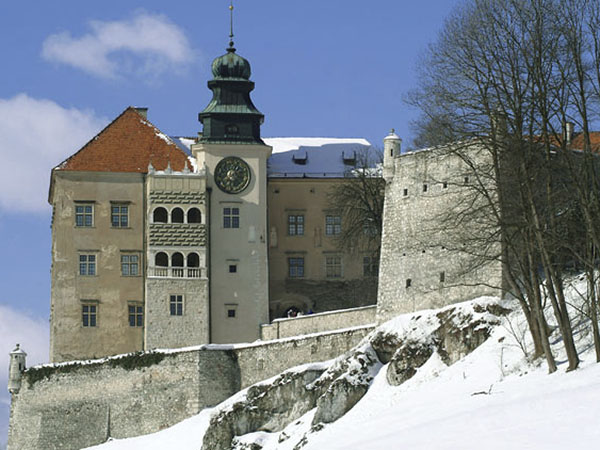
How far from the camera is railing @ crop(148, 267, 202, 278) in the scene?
62.8 m

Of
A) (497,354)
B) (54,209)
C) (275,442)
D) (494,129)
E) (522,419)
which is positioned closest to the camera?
(522,419)

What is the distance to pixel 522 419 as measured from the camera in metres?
33.5

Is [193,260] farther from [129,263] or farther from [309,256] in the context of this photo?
[309,256]

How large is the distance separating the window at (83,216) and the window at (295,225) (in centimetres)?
936

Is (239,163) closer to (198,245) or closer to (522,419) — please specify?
(198,245)

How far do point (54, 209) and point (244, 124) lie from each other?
30.9ft

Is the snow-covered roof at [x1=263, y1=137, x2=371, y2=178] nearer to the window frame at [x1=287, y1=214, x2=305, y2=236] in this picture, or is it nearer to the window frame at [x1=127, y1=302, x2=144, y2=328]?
the window frame at [x1=287, y1=214, x2=305, y2=236]

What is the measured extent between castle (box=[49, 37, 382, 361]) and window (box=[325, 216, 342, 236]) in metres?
0.07

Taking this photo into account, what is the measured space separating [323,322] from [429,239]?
7038 millimetres

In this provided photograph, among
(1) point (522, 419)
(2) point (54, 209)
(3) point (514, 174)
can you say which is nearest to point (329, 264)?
(2) point (54, 209)

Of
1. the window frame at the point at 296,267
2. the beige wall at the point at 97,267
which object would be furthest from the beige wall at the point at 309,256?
the beige wall at the point at 97,267

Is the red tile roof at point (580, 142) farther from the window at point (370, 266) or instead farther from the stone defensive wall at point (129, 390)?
the stone defensive wall at point (129, 390)

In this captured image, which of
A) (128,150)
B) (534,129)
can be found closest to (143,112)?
(128,150)

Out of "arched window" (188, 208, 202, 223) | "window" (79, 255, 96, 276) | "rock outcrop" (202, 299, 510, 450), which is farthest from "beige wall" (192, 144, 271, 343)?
"rock outcrop" (202, 299, 510, 450)
